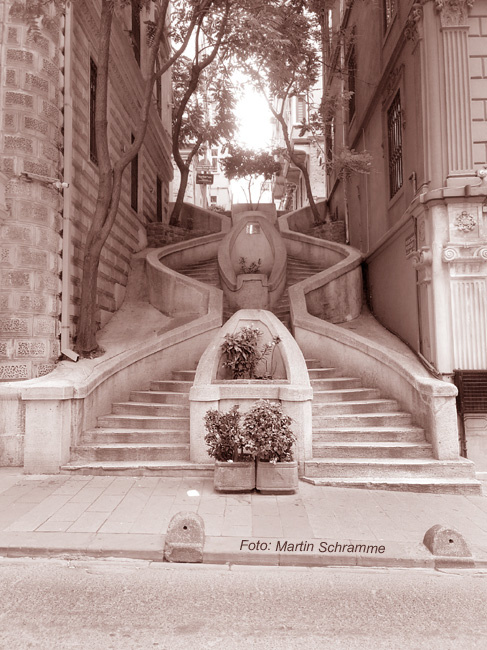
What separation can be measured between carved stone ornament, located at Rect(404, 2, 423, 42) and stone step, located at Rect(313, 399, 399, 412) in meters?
6.69

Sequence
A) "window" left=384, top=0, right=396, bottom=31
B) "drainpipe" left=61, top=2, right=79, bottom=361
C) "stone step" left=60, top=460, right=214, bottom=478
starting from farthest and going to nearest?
"window" left=384, top=0, right=396, bottom=31
"drainpipe" left=61, top=2, right=79, bottom=361
"stone step" left=60, top=460, right=214, bottom=478

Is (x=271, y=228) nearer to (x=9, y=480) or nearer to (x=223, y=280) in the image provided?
(x=223, y=280)

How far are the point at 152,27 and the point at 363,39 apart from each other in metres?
6.92

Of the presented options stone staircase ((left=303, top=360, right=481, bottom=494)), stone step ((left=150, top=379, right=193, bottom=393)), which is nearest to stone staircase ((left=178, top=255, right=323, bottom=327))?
stone step ((left=150, top=379, right=193, bottom=393))

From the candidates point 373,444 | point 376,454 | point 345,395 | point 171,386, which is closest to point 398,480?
point 376,454

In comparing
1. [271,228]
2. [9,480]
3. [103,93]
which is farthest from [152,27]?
[9,480]

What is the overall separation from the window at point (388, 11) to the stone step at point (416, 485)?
10223mm

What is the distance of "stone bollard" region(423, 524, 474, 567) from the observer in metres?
4.94

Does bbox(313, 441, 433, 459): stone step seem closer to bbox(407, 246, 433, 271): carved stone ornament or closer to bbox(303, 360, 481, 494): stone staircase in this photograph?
bbox(303, 360, 481, 494): stone staircase

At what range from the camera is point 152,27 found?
17.3 meters

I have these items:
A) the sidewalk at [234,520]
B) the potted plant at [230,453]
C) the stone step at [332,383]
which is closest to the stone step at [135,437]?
the sidewalk at [234,520]

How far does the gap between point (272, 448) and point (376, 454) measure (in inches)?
73.7

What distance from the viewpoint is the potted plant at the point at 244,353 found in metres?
8.67

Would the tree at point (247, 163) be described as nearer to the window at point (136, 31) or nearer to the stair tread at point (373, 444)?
the window at point (136, 31)
